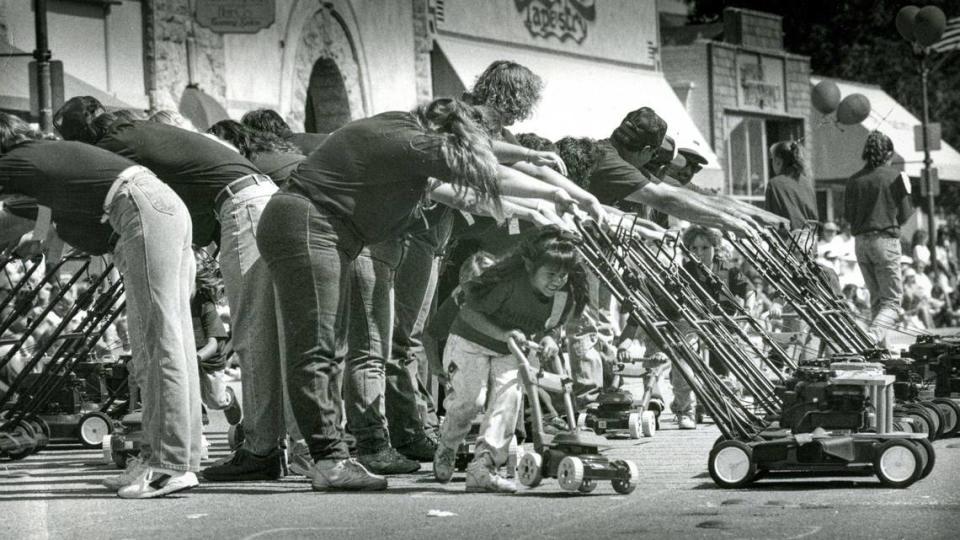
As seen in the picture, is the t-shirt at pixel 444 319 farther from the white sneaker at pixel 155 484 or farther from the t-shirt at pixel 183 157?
the white sneaker at pixel 155 484

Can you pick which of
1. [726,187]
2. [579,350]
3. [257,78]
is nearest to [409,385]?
[579,350]

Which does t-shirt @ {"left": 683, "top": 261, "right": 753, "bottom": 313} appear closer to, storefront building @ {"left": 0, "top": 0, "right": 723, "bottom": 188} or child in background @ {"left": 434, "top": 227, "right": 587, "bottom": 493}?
storefront building @ {"left": 0, "top": 0, "right": 723, "bottom": 188}

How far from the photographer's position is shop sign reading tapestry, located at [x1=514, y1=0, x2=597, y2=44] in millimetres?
29891

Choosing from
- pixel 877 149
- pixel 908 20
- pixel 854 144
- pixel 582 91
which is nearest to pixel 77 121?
pixel 877 149

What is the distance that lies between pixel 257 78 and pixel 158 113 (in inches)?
506

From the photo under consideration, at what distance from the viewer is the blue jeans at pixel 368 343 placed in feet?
28.3

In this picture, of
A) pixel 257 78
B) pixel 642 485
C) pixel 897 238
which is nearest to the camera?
pixel 642 485

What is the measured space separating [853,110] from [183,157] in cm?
1596

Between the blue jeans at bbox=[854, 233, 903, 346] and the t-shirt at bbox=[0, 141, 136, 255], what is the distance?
8004 mm

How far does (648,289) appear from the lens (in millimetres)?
8609

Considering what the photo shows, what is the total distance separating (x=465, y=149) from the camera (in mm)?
7562

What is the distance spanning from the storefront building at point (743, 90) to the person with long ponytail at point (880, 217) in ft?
71.5

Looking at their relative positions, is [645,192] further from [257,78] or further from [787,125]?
[787,125]

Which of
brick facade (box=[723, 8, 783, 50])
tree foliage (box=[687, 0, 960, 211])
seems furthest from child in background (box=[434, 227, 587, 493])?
tree foliage (box=[687, 0, 960, 211])
